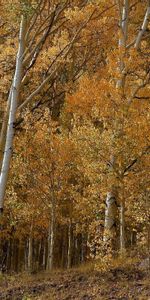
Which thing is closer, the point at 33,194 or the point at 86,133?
the point at 86,133

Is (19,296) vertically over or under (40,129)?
under

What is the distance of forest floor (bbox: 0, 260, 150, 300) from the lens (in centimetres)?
1092

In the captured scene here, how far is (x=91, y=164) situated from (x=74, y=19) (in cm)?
470

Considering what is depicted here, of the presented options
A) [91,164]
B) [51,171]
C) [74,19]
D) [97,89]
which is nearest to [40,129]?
[51,171]

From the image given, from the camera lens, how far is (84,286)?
12211 millimetres

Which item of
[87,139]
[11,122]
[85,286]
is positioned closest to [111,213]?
[87,139]

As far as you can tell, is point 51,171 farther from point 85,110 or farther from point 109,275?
point 109,275

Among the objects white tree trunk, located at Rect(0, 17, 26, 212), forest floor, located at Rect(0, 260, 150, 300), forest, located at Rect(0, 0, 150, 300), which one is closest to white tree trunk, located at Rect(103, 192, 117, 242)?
forest, located at Rect(0, 0, 150, 300)

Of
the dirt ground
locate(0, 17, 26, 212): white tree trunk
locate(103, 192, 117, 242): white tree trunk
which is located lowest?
the dirt ground

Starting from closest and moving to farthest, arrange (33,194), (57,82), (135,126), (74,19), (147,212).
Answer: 1. (147,212)
2. (74,19)
3. (135,126)
4. (33,194)
5. (57,82)

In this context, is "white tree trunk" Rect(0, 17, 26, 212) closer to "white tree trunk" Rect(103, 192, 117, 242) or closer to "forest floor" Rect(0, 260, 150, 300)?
"forest floor" Rect(0, 260, 150, 300)

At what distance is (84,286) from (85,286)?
34 mm

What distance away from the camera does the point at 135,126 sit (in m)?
13.8

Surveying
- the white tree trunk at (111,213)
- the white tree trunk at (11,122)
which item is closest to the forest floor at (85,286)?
the white tree trunk at (111,213)
